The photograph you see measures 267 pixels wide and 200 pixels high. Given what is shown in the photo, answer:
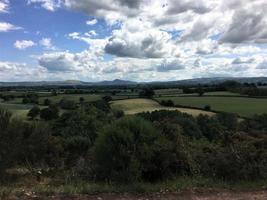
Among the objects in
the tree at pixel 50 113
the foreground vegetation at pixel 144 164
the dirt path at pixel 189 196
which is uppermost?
the foreground vegetation at pixel 144 164

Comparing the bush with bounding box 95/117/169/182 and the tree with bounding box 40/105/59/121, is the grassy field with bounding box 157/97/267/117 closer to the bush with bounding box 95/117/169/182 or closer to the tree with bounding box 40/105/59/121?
the tree with bounding box 40/105/59/121

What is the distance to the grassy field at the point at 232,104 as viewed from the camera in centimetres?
5766

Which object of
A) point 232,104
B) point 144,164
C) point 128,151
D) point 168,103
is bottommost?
point 168,103

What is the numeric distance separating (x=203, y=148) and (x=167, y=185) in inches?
89.9

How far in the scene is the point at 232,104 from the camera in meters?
65.6

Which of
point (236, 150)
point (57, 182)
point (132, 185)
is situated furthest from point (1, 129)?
point (236, 150)

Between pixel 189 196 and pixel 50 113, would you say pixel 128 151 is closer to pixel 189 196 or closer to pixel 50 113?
pixel 189 196

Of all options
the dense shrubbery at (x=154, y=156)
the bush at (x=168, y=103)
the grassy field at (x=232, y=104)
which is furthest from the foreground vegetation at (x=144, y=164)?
the bush at (x=168, y=103)

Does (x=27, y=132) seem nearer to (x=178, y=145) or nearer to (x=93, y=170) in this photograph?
(x=93, y=170)

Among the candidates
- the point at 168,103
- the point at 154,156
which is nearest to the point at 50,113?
the point at 168,103

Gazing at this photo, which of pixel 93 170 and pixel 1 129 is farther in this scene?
pixel 1 129

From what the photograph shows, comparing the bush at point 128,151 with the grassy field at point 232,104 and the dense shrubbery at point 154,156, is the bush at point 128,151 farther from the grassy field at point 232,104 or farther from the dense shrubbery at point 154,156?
the grassy field at point 232,104

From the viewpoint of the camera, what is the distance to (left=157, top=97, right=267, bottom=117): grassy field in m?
57.7

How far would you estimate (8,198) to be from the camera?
21.0 ft
